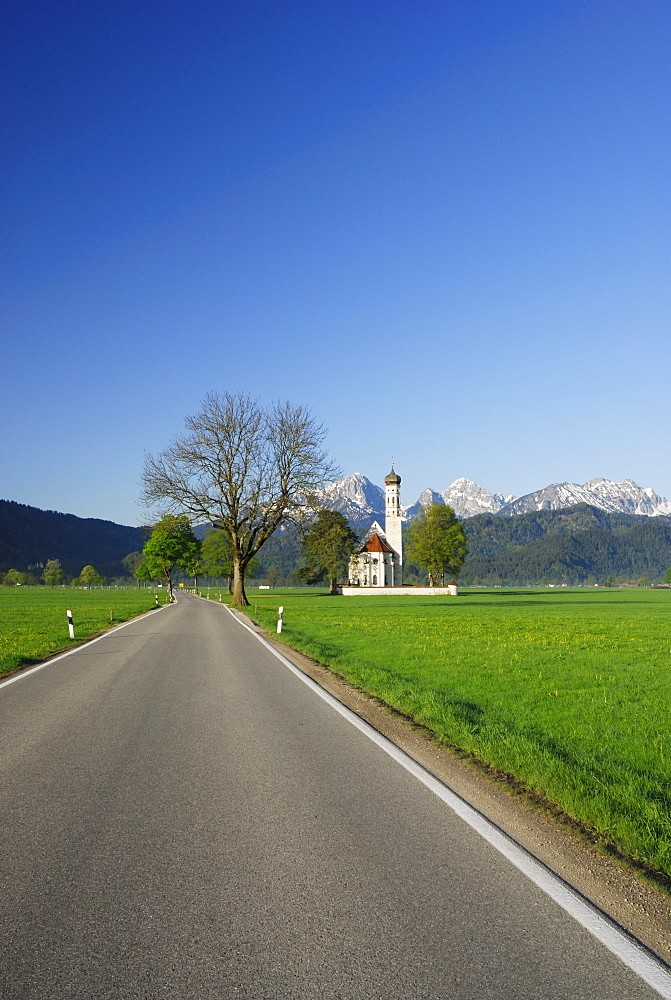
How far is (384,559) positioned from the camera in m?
121

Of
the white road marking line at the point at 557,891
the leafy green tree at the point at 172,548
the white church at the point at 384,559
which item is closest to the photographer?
the white road marking line at the point at 557,891

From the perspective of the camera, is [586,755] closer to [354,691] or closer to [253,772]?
[253,772]

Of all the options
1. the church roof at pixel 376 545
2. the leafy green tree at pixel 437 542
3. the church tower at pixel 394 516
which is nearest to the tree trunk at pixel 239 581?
the leafy green tree at pixel 437 542

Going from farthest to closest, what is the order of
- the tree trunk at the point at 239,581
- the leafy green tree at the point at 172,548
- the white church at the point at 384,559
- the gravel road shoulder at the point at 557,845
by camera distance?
the white church at the point at 384,559 → the leafy green tree at the point at 172,548 → the tree trunk at the point at 239,581 → the gravel road shoulder at the point at 557,845

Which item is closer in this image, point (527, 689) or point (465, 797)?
point (465, 797)

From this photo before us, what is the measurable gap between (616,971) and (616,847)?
198cm

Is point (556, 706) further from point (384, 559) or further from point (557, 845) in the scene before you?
point (384, 559)

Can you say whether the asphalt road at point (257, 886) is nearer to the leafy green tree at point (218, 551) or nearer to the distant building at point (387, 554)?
the leafy green tree at point (218, 551)

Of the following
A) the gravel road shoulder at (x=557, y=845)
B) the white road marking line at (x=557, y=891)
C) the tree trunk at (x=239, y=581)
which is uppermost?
the tree trunk at (x=239, y=581)

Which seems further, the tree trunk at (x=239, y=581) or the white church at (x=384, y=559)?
the white church at (x=384, y=559)

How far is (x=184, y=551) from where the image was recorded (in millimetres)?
81250

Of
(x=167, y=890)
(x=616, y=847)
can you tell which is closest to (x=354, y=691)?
(x=616, y=847)

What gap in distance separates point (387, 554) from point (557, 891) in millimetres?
117940

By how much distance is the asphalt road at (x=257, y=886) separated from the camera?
3.47 meters
